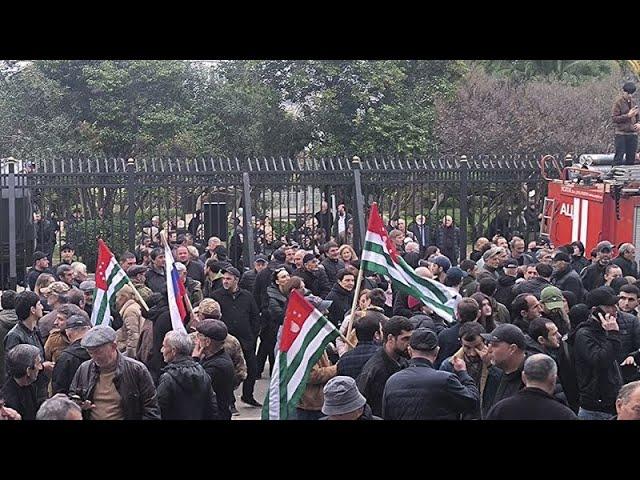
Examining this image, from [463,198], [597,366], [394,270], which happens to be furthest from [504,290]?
[463,198]

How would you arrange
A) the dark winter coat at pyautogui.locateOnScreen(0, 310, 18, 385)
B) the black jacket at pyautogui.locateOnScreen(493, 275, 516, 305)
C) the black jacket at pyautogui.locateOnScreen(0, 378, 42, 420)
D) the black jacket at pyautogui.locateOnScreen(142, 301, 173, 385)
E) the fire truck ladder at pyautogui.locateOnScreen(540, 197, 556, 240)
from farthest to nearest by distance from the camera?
1. the fire truck ladder at pyautogui.locateOnScreen(540, 197, 556, 240)
2. the black jacket at pyautogui.locateOnScreen(493, 275, 516, 305)
3. the black jacket at pyautogui.locateOnScreen(142, 301, 173, 385)
4. the dark winter coat at pyautogui.locateOnScreen(0, 310, 18, 385)
5. the black jacket at pyautogui.locateOnScreen(0, 378, 42, 420)

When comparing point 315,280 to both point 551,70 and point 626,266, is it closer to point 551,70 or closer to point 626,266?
point 626,266

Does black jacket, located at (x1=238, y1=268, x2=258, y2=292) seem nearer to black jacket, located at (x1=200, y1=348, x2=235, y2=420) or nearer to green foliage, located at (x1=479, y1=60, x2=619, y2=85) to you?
black jacket, located at (x1=200, y1=348, x2=235, y2=420)

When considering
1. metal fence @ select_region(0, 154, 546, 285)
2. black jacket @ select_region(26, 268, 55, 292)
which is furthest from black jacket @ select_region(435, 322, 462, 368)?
metal fence @ select_region(0, 154, 546, 285)

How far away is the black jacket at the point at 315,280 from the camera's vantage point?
12906 millimetres

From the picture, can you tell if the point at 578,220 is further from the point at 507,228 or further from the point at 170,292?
the point at 170,292

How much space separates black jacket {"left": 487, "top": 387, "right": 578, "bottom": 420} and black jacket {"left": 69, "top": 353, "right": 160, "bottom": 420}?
239cm

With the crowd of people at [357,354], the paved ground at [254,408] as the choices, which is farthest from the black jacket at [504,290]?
the paved ground at [254,408]

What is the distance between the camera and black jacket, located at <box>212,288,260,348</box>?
11.7 metres

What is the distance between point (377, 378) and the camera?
7.74 metres

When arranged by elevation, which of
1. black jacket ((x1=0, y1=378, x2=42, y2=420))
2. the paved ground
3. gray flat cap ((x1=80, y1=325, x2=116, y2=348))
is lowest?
the paved ground

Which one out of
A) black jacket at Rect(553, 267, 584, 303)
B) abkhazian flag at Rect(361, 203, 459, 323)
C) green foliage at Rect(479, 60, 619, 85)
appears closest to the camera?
abkhazian flag at Rect(361, 203, 459, 323)

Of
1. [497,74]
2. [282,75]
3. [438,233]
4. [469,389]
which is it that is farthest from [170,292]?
[497,74]

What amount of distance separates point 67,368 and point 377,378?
2214mm
